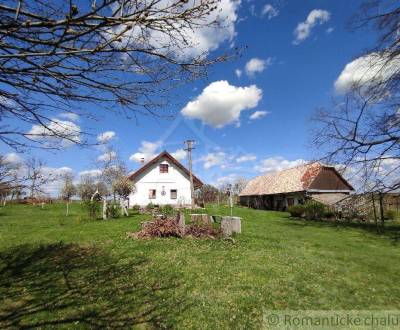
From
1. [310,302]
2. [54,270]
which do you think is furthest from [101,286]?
[310,302]

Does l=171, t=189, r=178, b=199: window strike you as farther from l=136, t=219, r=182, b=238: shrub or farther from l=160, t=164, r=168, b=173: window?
l=136, t=219, r=182, b=238: shrub

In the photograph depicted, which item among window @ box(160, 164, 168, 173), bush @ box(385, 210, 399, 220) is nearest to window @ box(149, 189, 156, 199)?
window @ box(160, 164, 168, 173)

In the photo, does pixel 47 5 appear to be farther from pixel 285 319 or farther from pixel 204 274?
pixel 204 274

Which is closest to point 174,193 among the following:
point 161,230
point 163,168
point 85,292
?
point 163,168

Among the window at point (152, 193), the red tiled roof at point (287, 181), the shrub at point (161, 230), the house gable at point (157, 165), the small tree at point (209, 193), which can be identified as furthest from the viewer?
the small tree at point (209, 193)

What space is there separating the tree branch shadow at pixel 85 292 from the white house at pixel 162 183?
29.2 meters

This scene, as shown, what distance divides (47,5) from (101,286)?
6.34 meters

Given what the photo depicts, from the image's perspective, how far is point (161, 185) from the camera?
Result: 4066 centimetres

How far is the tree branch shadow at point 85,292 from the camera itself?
19.8 ft

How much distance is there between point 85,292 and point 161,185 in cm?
3340

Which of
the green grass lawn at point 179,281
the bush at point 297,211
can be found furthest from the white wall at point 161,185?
the green grass lawn at point 179,281

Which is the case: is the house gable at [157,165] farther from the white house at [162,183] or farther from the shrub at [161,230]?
the shrub at [161,230]

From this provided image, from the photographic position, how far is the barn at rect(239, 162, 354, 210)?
3859cm

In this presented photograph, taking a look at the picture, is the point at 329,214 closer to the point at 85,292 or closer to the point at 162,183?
the point at 162,183
